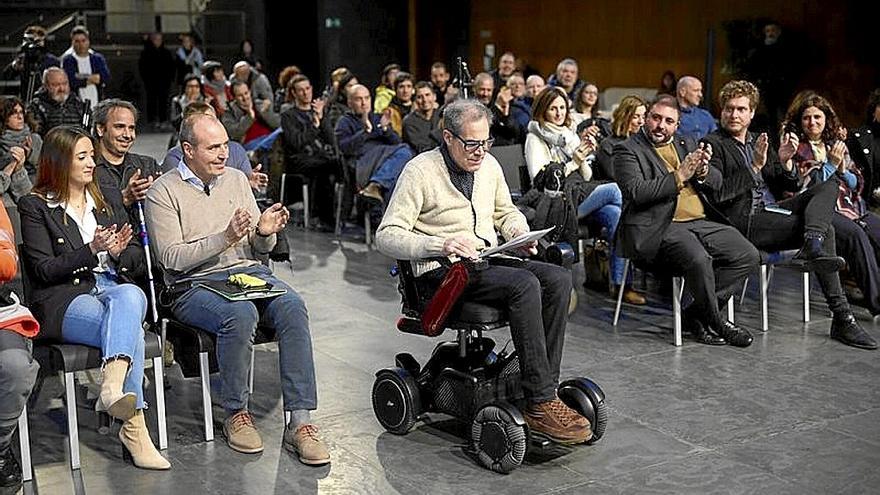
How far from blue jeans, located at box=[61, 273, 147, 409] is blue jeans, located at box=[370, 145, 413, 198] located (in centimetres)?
407

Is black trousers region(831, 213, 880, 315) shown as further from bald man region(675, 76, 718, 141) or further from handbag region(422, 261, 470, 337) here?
handbag region(422, 261, 470, 337)

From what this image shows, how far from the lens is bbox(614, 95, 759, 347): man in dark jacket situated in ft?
17.9

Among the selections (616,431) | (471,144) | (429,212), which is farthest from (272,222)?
(616,431)

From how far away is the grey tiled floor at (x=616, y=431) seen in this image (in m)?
3.83

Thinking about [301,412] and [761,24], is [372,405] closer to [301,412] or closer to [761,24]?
[301,412]

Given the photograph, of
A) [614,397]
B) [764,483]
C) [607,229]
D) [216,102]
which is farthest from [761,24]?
[764,483]

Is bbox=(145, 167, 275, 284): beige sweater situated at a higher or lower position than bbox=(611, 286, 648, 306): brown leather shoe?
higher

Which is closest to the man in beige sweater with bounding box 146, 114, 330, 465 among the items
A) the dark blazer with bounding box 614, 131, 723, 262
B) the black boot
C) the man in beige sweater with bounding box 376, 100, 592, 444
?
the man in beige sweater with bounding box 376, 100, 592, 444

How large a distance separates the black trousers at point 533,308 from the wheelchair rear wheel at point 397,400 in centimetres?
38

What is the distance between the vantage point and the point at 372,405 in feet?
15.0

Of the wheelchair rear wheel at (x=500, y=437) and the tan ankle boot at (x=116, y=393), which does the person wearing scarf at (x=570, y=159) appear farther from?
the tan ankle boot at (x=116, y=393)

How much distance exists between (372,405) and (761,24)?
881 cm

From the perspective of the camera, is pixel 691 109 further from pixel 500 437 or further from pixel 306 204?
pixel 500 437

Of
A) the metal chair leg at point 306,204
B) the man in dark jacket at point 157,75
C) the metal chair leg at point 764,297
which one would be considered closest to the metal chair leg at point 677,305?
the metal chair leg at point 764,297
